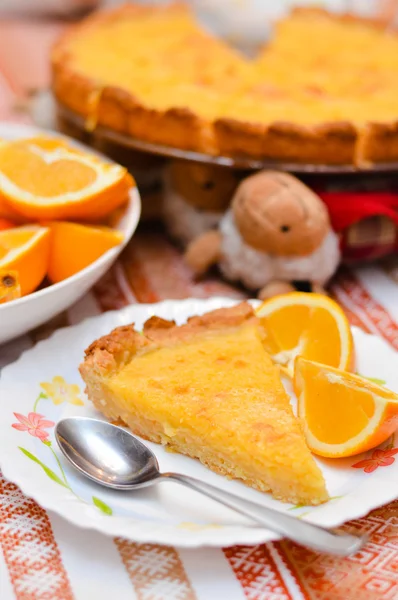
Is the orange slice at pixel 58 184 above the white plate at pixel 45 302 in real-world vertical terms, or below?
above

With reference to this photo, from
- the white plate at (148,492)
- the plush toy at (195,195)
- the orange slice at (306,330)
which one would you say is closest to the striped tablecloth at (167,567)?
the white plate at (148,492)

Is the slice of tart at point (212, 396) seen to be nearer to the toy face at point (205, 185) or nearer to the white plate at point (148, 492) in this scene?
the white plate at point (148, 492)

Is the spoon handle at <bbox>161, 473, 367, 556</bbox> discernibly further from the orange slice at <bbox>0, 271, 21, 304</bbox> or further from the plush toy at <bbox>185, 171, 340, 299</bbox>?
the plush toy at <bbox>185, 171, 340, 299</bbox>

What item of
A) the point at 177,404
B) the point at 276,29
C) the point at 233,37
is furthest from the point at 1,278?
the point at 276,29

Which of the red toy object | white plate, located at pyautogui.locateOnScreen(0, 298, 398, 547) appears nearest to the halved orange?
white plate, located at pyautogui.locateOnScreen(0, 298, 398, 547)

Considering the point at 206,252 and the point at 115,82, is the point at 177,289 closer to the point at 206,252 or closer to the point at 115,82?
the point at 206,252

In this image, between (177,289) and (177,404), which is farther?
(177,289)
